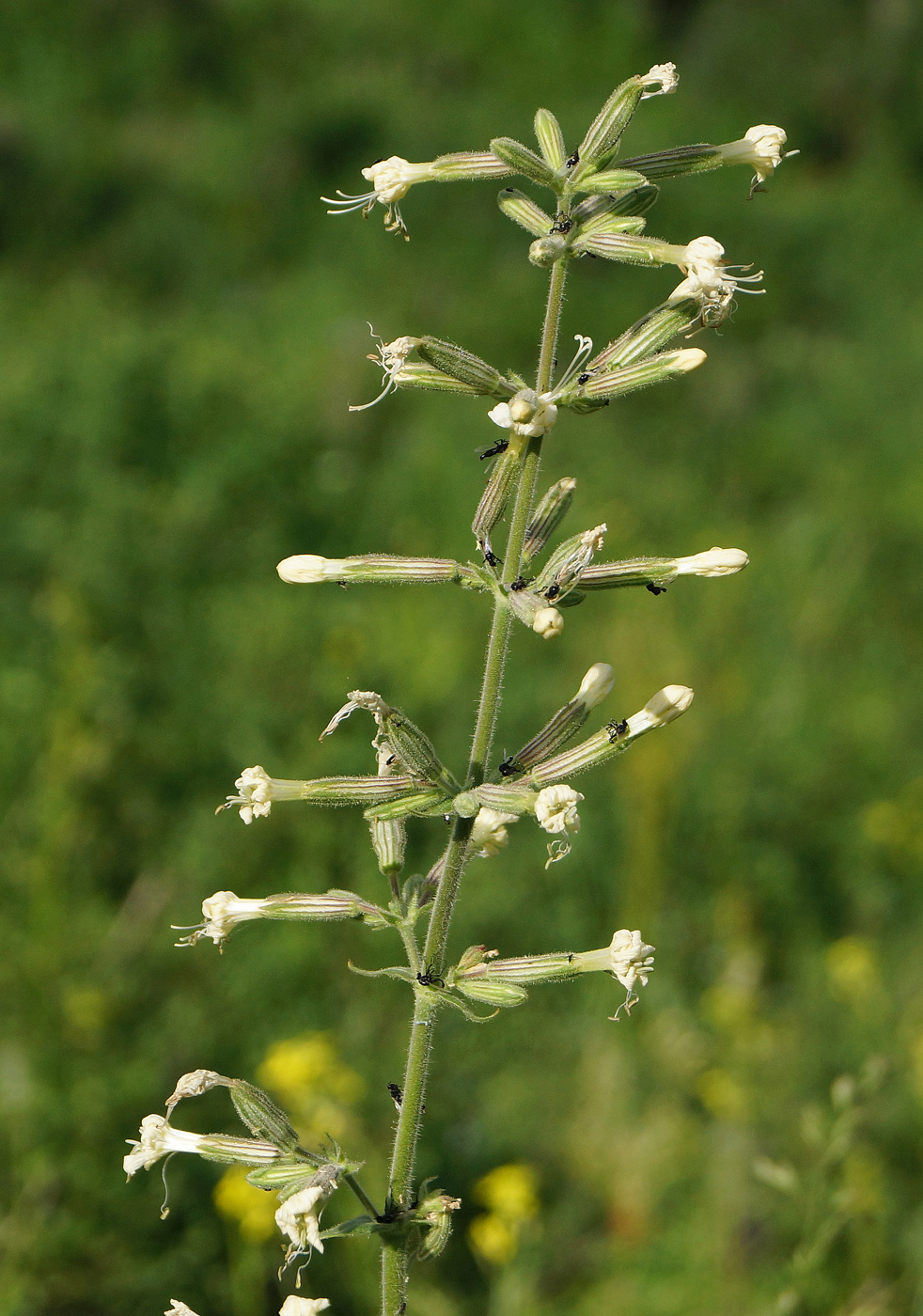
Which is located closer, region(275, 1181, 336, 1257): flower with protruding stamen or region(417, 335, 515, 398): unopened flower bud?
region(275, 1181, 336, 1257): flower with protruding stamen

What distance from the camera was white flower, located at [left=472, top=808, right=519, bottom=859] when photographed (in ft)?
7.68

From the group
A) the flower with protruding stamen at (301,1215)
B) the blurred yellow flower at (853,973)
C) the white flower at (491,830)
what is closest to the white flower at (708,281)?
the white flower at (491,830)

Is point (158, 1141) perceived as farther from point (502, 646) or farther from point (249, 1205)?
point (249, 1205)

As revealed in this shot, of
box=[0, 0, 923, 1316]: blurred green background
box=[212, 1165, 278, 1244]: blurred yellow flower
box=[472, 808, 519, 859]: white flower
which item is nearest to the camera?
box=[472, 808, 519, 859]: white flower

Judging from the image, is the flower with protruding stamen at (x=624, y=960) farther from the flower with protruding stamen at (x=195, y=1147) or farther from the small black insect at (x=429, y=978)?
the flower with protruding stamen at (x=195, y=1147)

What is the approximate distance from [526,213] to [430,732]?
5.55 m

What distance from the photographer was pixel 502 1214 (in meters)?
4.52

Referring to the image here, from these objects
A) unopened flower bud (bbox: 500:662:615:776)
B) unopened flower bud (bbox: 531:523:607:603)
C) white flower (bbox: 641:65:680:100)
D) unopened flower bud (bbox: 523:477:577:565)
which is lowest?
unopened flower bud (bbox: 500:662:615:776)

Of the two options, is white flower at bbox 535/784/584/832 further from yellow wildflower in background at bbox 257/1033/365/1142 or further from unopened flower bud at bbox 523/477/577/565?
yellow wildflower in background at bbox 257/1033/365/1142

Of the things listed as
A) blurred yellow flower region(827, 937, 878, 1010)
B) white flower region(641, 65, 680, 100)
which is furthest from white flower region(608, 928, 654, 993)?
blurred yellow flower region(827, 937, 878, 1010)

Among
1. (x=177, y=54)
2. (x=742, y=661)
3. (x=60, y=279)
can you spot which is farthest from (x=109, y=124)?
(x=742, y=661)

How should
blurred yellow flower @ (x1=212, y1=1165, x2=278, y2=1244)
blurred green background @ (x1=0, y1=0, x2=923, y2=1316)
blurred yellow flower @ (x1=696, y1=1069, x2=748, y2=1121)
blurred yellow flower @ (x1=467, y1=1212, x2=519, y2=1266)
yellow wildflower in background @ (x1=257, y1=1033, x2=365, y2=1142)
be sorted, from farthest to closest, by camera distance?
1. blurred yellow flower @ (x1=696, y1=1069, x2=748, y2=1121)
2. blurred green background @ (x1=0, y1=0, x2=923, y2=1316)
3. yellow wildflower in background @ (x1=257, y1=1033, x2=365, y2=1142)
4. blurred yellow flower @ (x1=467, y1=1212, x2=519, y2=1266)
5. blurred yellow flower @ (x1=212, y1=1165, x2=278, y2=1244)

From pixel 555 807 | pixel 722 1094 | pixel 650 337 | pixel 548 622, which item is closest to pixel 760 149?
pixel 650 337

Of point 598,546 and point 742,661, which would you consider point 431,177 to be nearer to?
point 598,546
